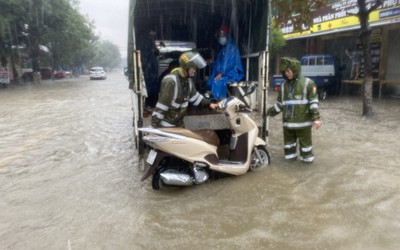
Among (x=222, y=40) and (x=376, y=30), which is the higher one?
(x=376, y=30)

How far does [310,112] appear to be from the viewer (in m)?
5.11

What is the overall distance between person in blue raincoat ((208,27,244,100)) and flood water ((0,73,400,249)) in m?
1.54

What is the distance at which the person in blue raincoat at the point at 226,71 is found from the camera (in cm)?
639

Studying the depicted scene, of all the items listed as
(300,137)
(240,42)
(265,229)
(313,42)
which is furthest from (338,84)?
(265,229)

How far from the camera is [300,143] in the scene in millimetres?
5371

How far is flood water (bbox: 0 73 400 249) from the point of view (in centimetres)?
326

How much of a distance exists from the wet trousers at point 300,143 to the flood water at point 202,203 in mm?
153

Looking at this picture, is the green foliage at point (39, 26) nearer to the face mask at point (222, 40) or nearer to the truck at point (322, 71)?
the truck at point (322, 71)

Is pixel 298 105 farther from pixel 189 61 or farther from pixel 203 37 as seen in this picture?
pixel 203 37

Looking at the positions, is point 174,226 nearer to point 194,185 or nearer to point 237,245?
point 237,245

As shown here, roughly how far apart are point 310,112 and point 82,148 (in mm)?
4447

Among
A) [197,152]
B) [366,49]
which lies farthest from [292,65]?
[366,49]

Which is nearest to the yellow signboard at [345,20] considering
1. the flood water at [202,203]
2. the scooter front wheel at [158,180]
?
the flood water at [202,203]

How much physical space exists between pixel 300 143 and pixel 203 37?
3.96 m
